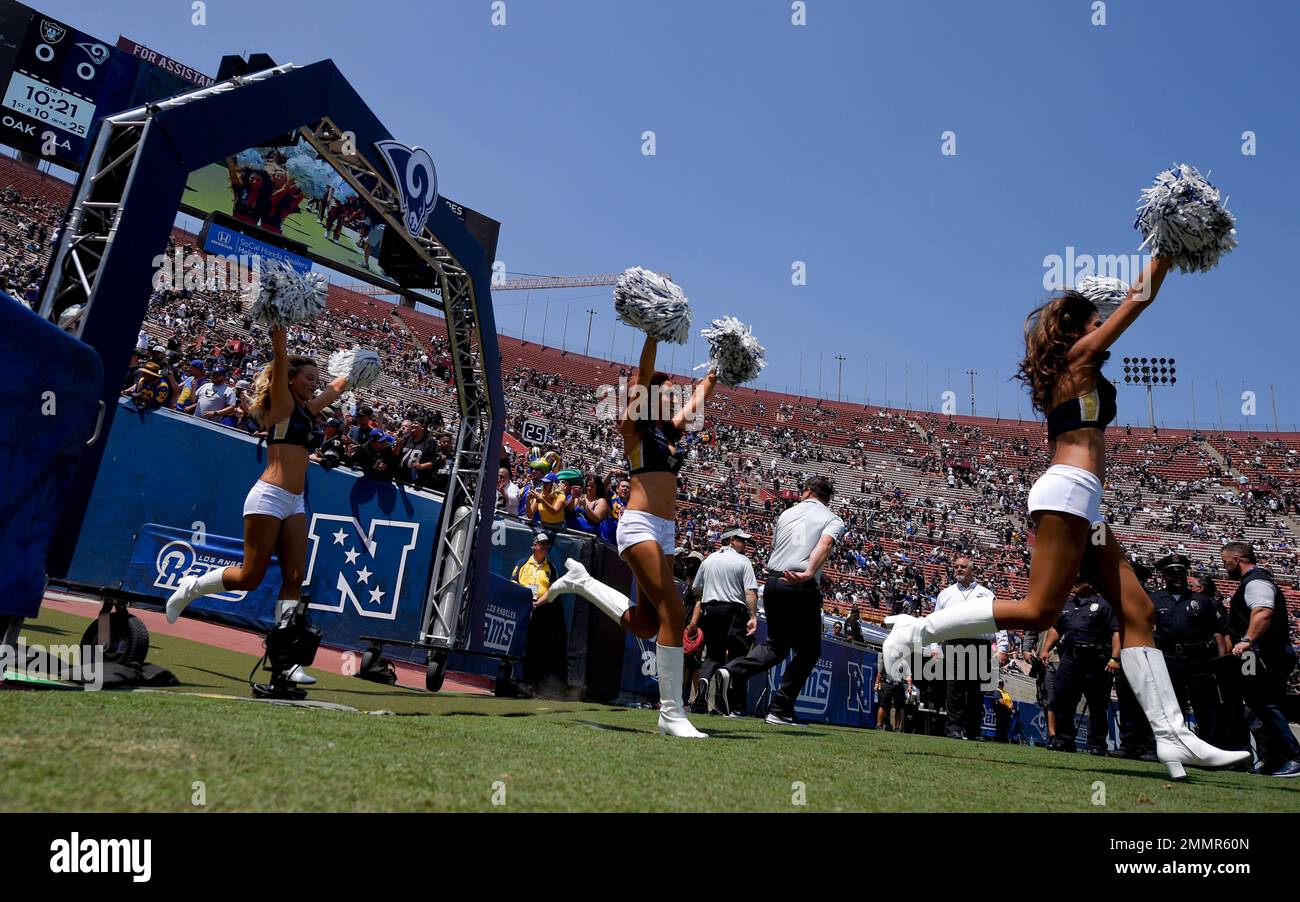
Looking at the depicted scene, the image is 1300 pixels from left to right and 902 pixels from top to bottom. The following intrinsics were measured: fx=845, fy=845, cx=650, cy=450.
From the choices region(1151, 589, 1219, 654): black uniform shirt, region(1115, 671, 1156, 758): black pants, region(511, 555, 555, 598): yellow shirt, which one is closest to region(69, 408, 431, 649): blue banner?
region(511, 555, 555, 598): yellow shirt

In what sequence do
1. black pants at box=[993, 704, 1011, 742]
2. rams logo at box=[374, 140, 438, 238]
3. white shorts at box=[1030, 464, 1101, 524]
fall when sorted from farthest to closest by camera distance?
1. black pants at box=[993, 704, 1011, 742]
2. rams logo at box=[374, 140, 438, 238]
3. white shorts at box=[1030, 464, 1101, 524]

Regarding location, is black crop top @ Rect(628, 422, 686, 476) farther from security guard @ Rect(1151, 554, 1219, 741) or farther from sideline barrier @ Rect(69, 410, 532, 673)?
security guard @ Rect(1151, 554, 1219, 741)

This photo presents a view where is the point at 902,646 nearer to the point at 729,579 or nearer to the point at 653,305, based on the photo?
the point at 653,305

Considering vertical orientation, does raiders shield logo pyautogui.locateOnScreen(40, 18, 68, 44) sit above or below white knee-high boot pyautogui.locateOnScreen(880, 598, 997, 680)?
above

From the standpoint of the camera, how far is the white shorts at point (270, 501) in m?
5.27

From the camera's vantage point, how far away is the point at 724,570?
27.0 ft

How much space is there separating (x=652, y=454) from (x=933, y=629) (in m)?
1.76

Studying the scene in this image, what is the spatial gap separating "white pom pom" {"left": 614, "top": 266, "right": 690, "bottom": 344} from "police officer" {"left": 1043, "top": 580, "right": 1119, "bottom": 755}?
5513 millimetres

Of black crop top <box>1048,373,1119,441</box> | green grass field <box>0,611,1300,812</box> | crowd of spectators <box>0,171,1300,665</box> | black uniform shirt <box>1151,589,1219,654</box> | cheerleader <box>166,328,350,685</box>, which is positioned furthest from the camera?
crowd of spectators <box>0,171,1300,665</box>

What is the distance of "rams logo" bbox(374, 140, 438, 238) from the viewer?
6969mm

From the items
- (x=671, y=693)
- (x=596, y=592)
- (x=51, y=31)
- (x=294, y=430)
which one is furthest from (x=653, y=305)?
(x=51, y=31)

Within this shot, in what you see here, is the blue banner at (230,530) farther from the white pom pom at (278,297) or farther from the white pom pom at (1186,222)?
the white pom pom at (1186,222)

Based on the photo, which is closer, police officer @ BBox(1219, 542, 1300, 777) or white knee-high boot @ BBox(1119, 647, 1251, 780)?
white knee-high boot @ BBox(1119, 647, 1251, 780)
